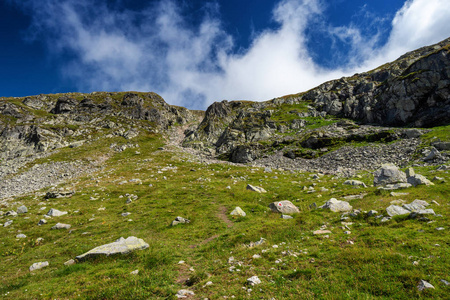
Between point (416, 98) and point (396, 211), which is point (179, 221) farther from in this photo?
point (416, 98)

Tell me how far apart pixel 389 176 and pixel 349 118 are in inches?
3484

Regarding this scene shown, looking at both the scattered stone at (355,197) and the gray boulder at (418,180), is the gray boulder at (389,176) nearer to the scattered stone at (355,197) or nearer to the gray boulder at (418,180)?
the gray boulder at (418,180)

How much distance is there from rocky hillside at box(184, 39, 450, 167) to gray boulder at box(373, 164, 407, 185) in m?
25.1

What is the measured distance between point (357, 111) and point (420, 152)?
63.9 m

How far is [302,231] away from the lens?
1430 centimetres

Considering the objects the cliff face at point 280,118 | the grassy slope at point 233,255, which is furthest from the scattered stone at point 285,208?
the cliff face at point 280,118

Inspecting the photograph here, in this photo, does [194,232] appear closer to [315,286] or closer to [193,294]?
[193,294]

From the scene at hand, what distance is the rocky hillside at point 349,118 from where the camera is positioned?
6253 cm

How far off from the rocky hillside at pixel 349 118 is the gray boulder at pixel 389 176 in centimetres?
2514

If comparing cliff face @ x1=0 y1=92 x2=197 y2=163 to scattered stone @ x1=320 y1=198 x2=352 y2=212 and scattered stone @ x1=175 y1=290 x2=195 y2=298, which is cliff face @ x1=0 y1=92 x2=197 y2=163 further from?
scattered stone @ x1=320 y1=198 x2=352 y2=212

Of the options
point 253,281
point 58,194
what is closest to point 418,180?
point 253,281

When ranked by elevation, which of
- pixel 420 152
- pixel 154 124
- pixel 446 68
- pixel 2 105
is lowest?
pixel 420 152

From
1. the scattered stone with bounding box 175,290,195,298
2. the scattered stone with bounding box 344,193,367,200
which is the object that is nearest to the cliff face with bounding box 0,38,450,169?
the scattered stone with bounding box 344,193,367,200

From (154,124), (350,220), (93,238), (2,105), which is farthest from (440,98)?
(2,105)
